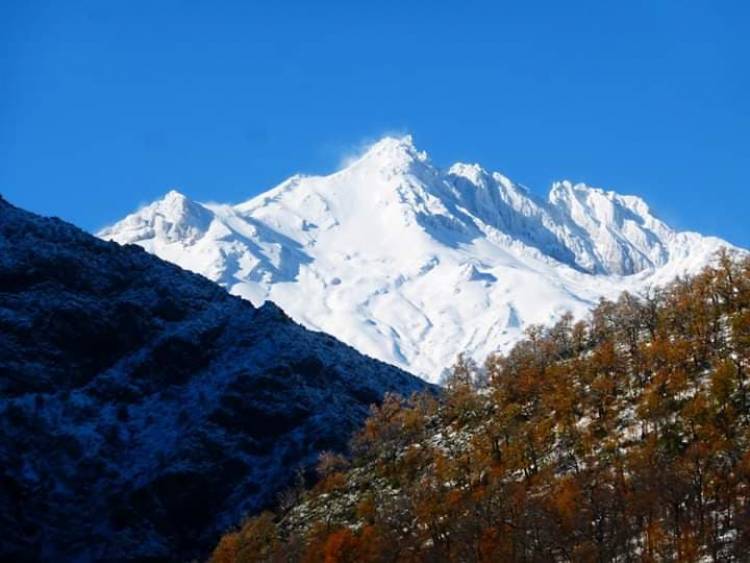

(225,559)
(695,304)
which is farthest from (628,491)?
(225,559)

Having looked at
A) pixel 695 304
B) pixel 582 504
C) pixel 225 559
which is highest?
pixel 695 304

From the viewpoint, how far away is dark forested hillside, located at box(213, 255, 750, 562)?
120m

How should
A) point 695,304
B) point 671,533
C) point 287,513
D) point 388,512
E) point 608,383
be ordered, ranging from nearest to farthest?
point 671,533, point 388,512, point 608,383, point 695,304, point 287,513

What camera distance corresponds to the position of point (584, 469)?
147000 mm

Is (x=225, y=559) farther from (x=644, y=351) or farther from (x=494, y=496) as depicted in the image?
(x=644, y=351)

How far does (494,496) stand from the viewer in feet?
474

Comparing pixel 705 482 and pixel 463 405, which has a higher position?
pixel 463 405

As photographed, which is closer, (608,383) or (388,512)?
(388,512)

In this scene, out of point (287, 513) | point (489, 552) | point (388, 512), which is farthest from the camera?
point (287, 513)

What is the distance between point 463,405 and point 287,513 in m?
38.4

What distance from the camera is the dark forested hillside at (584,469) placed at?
120 m

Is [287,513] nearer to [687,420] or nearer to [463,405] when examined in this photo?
[463,405]

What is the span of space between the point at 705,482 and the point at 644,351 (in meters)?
47.6

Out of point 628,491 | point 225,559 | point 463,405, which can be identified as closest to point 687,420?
point 628,491
